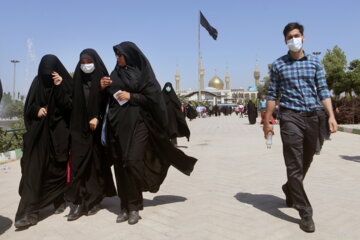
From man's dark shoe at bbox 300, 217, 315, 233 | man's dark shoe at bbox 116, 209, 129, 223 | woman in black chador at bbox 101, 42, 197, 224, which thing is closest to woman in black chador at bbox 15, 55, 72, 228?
woman in black chador at bbox 101, 42, 197, 224

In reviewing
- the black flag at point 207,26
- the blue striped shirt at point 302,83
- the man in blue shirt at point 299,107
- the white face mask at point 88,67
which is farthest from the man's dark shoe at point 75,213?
the black flag at point 207,26

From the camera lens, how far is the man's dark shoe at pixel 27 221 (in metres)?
3.50

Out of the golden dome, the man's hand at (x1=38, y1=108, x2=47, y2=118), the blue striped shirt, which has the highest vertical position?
the golden dome

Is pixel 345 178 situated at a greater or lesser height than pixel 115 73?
lesser

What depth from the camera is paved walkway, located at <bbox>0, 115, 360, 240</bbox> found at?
327 cm

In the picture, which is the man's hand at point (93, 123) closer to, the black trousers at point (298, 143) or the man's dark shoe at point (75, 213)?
the man's dark shoe at point (75, 213)

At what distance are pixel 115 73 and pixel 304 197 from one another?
7.02 ft

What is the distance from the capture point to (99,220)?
372cm

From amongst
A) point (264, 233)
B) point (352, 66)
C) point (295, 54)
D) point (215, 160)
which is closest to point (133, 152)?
point (264, 233)

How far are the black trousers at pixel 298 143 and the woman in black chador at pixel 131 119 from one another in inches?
47.2

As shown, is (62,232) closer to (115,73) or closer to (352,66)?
(115,73)

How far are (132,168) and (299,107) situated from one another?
64.4 inches

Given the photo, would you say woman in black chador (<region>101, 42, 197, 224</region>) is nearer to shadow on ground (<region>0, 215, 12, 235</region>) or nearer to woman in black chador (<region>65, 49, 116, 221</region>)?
woman in black chador (<region>65, 49, 116, 221</region>)

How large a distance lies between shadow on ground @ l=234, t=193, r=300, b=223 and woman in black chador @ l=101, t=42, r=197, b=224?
1.26 meters
